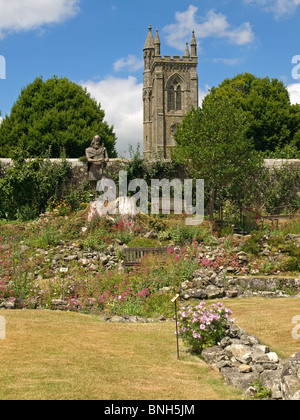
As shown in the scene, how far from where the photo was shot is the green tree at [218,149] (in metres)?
15.7

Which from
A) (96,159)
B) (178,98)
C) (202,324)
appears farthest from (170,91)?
(202,324)

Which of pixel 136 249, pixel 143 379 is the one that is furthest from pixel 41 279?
pixel 143 379

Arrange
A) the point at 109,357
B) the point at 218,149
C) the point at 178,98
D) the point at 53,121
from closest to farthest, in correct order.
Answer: the point at 109,357
the point at 218,149
the point at 53,121
the point at 178,98

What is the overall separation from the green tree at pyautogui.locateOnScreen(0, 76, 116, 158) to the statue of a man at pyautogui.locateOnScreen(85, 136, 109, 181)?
944 centimetres

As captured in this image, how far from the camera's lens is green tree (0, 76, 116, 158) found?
2539cm

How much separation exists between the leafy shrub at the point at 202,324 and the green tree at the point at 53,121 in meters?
20.1

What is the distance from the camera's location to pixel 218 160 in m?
15.9

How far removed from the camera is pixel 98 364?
17.4ft

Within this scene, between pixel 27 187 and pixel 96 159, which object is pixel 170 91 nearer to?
pixel 27 187

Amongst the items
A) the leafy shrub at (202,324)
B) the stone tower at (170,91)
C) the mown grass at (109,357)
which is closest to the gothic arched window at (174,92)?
the stone tower at (170,91)

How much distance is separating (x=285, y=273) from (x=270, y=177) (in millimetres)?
9564

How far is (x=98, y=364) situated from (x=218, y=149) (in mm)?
11481

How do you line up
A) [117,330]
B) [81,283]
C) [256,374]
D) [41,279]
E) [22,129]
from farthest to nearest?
[22,129] < [41,279] < [81,283] < [117,330] < [256,374]
